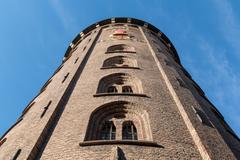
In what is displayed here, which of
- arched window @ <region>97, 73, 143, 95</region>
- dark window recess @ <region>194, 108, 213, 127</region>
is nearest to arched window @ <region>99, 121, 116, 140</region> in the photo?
dark window recess @ <region>194, 108, 213, 127</region>

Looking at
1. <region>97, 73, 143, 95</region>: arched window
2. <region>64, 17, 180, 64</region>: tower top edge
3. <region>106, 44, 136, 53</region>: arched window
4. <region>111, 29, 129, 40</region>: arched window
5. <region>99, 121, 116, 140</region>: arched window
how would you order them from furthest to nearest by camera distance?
<region>64, 17, 180, 64</region>: tower top edge
<region>111, 29, 129, 40</region>: arched window
<region>106, 44, 136, 53</region>: arched window
<region>97, 73, 143, 95</region>: arched window
<region>99, 121, 116, 140</region>: arched window

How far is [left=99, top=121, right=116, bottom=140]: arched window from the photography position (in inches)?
514

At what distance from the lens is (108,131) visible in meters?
13.5

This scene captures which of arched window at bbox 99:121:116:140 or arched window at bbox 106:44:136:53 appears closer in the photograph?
arched window at bbox 99:121:116:140

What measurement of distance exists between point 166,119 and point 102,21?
22882 millimetres

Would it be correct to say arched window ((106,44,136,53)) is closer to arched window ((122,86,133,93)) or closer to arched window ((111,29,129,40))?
arched window ((111,29,129,40))

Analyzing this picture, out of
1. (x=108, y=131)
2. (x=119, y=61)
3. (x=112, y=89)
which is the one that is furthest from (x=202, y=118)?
(x=119, y=61)

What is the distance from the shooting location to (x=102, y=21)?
3488 centimetres

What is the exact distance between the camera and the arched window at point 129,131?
42.6 ft

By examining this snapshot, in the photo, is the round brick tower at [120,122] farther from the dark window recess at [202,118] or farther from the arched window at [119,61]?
the arched window at [119,61]

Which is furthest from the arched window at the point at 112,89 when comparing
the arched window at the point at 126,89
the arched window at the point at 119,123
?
the arched window at the point at 119,123

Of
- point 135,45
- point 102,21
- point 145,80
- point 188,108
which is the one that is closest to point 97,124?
point 188,108

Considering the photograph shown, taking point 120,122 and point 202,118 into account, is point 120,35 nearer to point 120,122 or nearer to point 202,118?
point 120,122

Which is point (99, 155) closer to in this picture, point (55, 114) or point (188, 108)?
point (55, 114)
